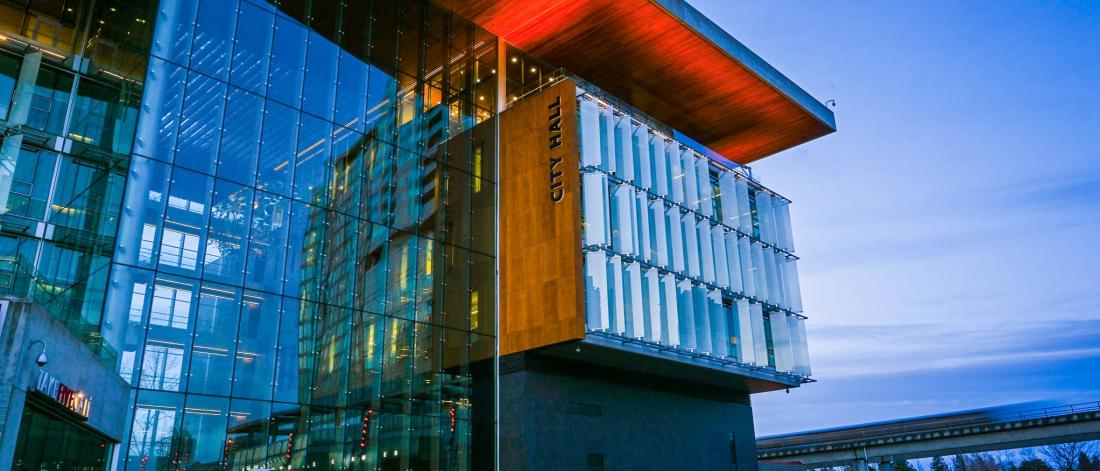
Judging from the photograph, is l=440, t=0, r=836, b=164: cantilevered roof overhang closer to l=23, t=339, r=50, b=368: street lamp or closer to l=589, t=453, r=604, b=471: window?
l=589, t=453, r=604, b=471: window

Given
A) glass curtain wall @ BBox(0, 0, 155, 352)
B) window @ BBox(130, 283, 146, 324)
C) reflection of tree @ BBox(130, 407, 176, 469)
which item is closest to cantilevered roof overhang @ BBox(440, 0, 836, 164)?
glass curtain wall @ BBox(0, 0, 155, 352)

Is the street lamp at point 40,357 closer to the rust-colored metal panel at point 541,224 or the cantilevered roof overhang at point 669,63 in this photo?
the rust-colored metal panel at point 541,224

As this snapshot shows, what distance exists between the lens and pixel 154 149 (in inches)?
923

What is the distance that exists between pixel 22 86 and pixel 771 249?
104 ft

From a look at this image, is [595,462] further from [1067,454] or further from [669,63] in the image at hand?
[1067,454]

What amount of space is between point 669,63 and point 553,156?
882cm

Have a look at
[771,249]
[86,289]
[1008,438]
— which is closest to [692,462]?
[771,249]

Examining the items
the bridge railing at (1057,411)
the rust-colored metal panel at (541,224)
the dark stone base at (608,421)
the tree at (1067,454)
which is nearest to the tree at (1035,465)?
the tree at (1067,454)

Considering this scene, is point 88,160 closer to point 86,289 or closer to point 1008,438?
point 86,289

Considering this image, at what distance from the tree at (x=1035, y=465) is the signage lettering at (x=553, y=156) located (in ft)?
344

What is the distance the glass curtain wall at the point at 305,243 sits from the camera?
887 inches

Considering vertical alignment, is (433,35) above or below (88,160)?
above

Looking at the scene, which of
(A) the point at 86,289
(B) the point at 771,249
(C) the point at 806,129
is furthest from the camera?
(C) the point at 806,129

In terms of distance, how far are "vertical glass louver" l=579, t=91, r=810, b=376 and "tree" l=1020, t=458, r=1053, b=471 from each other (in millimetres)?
89612
